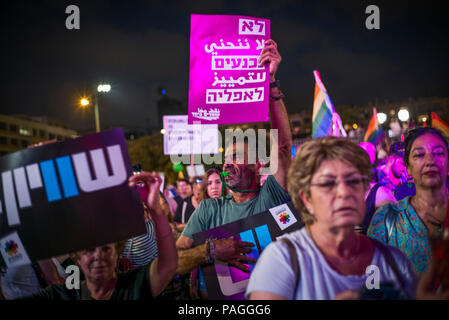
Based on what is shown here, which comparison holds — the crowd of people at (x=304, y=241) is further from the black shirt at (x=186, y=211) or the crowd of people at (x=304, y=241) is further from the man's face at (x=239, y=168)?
the black shirt at (x=186, y=211)

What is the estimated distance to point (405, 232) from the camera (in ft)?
7.39

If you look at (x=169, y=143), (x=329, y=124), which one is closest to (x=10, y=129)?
(x=169, y=143)

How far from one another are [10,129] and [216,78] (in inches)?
2805

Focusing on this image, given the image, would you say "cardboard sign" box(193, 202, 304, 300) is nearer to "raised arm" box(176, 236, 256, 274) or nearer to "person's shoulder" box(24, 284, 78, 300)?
"raised arm" box(176, 236, 256, 274)

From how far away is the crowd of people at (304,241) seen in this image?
64.3 inches

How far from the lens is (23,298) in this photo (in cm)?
210

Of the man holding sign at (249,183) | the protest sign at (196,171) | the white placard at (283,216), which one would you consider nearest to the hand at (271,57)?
the man holding sign at (249,183)

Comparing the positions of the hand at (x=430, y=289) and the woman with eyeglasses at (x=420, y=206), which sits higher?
the woman with eyeglasses at (x=420, y=206)

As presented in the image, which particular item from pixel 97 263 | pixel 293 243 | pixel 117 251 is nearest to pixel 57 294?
pixel 97 263

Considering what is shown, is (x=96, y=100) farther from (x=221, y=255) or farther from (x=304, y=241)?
(x=304, y=241)

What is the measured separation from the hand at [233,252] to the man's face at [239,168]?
21.3 inches

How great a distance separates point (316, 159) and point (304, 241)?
1.34ft

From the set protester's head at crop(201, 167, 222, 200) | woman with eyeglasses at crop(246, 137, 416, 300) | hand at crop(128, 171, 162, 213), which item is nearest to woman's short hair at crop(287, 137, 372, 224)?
woman with eyeglasses at crop(246, 137, 416, 300)
